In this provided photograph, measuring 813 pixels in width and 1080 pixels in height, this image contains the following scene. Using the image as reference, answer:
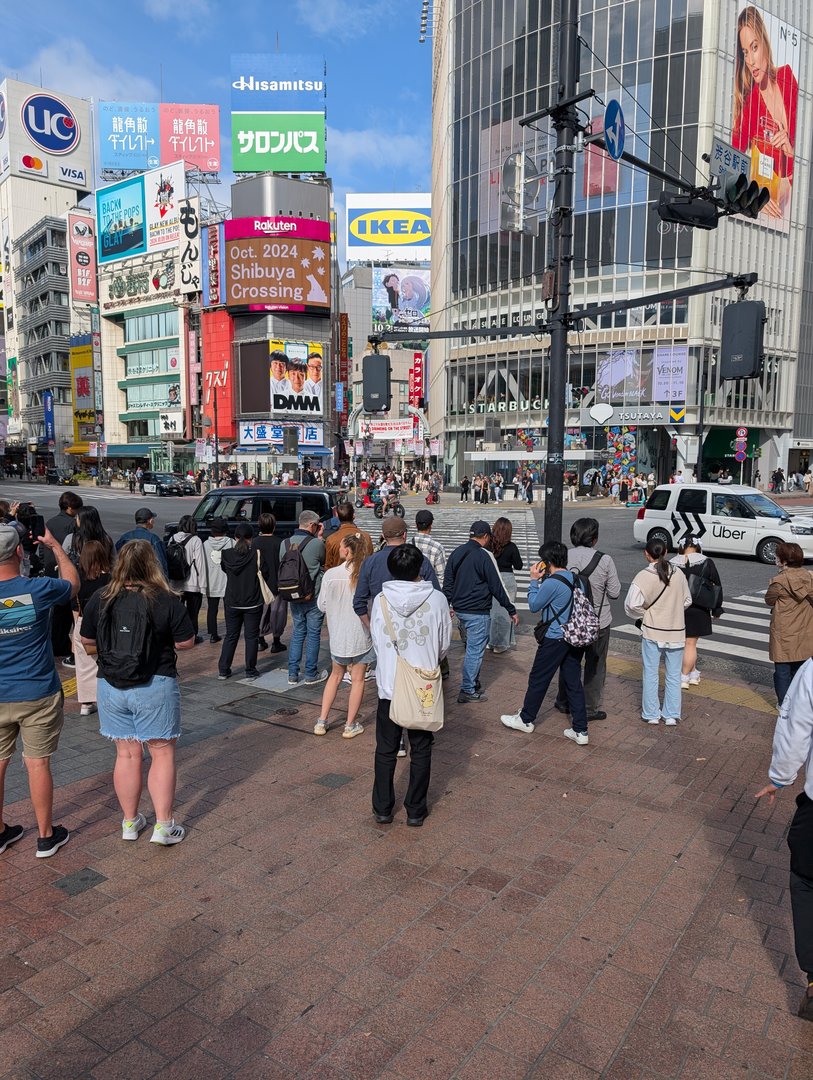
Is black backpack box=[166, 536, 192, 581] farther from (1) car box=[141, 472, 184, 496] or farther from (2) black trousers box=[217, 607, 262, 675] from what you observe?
(1) car box=[141, 472, 184, 496]

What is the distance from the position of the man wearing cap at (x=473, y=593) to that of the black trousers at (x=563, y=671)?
1.01 metres

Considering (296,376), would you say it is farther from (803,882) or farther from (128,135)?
(803,882)

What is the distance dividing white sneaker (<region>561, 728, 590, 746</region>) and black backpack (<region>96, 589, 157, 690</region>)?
147 inches

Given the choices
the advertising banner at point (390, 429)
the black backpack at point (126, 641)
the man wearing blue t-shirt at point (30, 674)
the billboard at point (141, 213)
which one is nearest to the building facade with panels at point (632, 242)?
the advertising banner at point (390, 429)

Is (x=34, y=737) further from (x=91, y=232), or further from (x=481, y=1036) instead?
(x=91, y=232)

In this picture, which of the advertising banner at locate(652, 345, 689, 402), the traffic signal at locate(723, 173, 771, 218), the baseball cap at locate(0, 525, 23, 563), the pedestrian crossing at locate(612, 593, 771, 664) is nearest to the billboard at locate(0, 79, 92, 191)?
the advertising banner at locate(652, 345, 689, 402)

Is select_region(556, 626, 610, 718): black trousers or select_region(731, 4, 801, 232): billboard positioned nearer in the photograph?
select_region(556, 626, 610, 718): black trousers

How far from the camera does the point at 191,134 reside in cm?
8269

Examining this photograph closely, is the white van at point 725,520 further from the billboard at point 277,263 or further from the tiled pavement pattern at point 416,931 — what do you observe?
the billboard at point 277,263

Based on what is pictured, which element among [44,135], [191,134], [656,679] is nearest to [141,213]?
[191,134]

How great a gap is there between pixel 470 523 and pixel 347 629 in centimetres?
2520

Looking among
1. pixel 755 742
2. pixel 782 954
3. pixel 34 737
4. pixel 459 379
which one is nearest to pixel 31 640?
pixel 34 737

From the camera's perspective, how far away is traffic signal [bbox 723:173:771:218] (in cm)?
775

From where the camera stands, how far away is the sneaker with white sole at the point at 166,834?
4.53m
